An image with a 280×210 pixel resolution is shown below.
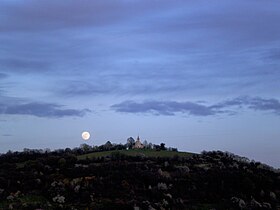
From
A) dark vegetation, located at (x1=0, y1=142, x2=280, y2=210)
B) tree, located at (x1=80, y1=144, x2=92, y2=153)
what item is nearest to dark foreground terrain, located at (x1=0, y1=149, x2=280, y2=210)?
dark vegetation, located at (x1=0, y1=142, x2=280, y2=210)

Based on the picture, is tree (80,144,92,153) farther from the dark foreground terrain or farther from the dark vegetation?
the dark foreground terrain

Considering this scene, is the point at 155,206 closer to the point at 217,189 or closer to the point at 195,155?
the point at 217,189

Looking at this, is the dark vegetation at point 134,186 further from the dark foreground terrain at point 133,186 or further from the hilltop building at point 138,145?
the hilltop building at point 138,145

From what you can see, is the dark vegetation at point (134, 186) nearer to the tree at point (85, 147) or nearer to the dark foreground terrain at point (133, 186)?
the dark foreground terrain at point (133, 186)

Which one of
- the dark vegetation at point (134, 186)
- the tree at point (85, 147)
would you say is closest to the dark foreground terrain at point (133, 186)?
the dark vegetation at point (134, 186)

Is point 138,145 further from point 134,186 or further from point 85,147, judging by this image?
point 134,186

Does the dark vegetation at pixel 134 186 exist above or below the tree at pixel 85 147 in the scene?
below

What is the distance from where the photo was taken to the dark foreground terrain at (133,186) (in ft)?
162

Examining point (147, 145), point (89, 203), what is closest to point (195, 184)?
point (89, 203)

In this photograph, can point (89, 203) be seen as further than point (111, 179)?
No

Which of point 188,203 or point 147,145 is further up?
point 147,145

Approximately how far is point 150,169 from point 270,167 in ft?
81.9

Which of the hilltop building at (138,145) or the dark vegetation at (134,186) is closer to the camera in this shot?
A: the dark vegetation at (134,186)

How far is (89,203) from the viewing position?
48812 mm
